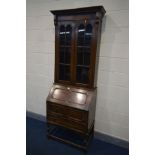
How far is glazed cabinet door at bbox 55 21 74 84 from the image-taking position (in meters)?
2.25

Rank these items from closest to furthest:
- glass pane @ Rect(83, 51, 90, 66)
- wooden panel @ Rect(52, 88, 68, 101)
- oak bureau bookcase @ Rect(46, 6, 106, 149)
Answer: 1. oak bureau bookcase @ Rect(46, 6, 106, 149)
2. glass pane @ Rect(83, 51, 90, 66)
3. wooden panel @ Rect(52, 88, 68, 101)

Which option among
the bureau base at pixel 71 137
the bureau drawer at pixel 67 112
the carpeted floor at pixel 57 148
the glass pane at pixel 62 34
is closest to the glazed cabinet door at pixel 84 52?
the glass pane at pixel 62 34

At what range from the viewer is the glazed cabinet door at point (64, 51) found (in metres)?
2.25

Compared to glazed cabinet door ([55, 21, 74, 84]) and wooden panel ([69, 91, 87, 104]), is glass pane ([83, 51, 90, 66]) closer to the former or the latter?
glazed cabinet door ([55, 21, 74, 84])

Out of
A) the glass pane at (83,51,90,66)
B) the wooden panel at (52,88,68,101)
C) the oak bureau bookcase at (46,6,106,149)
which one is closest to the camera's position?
the oak bureau bookcase at (46,6,106,149)

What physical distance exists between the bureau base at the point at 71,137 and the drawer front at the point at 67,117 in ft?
0.46

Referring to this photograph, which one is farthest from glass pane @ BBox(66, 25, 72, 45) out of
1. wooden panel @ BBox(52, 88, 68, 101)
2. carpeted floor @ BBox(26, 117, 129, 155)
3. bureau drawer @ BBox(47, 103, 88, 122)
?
carpeted floor @ BBox(26, 117, 129, 155)

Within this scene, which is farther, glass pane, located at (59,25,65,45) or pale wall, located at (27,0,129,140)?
glass pane, located at (59,25,65,45)

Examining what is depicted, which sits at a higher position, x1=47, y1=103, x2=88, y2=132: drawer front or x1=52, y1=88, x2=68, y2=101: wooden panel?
x1=52, y1=88, x2=68, y2=101: wooden panel

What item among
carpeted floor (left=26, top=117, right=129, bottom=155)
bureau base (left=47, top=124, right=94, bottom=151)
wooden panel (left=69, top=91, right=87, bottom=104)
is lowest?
carpeted floor (left=26, top=117, right=129, bottom=155)

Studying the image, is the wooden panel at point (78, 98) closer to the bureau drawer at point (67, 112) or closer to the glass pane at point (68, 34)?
the bureau drawer at point (67, 112)
